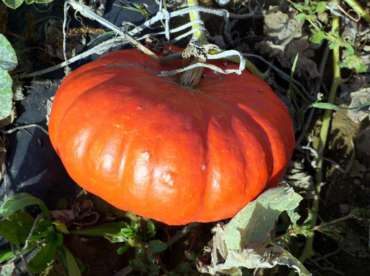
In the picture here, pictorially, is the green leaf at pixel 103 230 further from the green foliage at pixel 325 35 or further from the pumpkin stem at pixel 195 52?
the green foliage at pixel 325 35

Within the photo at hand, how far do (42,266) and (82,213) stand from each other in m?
0.21

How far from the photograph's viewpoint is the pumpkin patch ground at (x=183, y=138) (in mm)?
1643

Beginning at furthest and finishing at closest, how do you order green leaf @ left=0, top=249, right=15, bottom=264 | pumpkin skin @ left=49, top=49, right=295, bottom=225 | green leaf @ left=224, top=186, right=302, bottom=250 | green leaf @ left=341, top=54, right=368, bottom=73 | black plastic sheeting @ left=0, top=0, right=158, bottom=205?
green leaf @ left=341, top=54, right=368, bottom=73 < black plastic sheeting @ left=0, top=0, right=158, bottom=205 < green leaf @ left=0, top=249, right=15, bottom=264 < green leaf @ left=224, top=186, right=302, bottom=250 < pumpkin skin @ left=49, top=49, right=295, bottom=225

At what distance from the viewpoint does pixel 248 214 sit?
1731 millimetres

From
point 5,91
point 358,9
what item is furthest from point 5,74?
point 358,9

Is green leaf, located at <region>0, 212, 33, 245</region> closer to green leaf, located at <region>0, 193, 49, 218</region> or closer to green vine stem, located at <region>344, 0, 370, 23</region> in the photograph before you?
green leaf, located at <region>0, 193, 49, 218</region>

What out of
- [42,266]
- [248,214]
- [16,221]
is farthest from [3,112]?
[248,214]

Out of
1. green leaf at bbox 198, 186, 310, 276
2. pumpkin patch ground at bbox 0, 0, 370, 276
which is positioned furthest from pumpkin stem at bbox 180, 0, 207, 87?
green leaf at bbox 198, 186, 310, 276

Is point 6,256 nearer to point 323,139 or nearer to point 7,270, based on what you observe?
point 7,270

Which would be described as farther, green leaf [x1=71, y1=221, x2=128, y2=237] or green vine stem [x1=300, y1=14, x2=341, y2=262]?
green vine stem [x1=300, y1=14, x2=341, y2=262]

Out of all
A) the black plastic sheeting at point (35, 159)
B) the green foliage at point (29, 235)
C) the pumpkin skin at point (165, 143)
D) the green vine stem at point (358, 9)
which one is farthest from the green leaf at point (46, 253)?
the green vine stem at point (358, 9)

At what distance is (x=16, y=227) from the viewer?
183cm

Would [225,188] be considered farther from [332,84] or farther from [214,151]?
[332,84]

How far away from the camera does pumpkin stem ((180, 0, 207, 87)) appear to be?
175 cm
